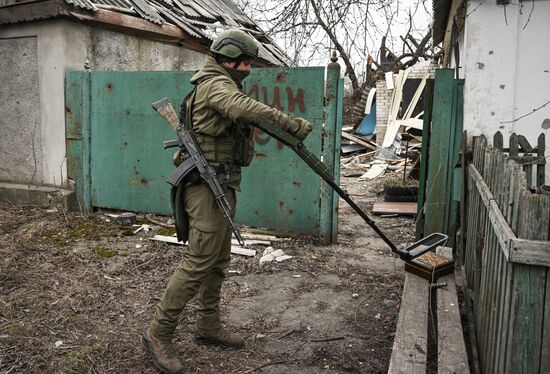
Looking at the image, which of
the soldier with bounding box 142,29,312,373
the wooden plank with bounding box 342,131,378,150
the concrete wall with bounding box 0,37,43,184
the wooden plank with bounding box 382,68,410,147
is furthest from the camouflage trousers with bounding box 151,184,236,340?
the wooden plank with bounding box 342,131,378,150

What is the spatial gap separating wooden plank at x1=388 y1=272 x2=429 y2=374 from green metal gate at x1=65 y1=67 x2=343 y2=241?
201cm

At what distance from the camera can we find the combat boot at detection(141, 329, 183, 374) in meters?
2.98

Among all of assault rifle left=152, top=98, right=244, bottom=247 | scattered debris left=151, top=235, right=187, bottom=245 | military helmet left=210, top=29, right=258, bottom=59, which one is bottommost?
scattered debris left=151, top=235, right=187, bottom=245

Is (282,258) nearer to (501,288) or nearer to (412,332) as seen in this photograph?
(412,332)

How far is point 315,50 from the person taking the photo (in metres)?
15.3

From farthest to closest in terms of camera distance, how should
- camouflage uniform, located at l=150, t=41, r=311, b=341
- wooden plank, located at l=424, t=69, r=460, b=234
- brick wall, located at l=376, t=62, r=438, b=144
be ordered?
brick wall, located at l=376, t=62, r=438, b=144 < wooden plank, located at l=424, t=69, r=460, b=234 < camouflage uniform, located at l=150, t=41, r=311, b=341

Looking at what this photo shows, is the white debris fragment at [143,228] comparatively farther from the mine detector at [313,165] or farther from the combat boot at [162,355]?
the combat boot at [162,355]

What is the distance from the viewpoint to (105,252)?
5215 millimetres

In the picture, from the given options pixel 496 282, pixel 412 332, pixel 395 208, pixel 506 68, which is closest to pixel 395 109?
pixel 395 208

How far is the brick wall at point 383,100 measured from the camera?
15.3 m

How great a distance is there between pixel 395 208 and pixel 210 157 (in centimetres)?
473

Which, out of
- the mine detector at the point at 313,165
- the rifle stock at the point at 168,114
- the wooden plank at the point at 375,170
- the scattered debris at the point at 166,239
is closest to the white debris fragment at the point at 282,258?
the scattered debris at the point at 166,239

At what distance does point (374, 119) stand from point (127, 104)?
38.5 feet

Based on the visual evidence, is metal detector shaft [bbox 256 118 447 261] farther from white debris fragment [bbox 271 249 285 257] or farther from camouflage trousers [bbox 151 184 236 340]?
white debris fragment [bbox 271 249 285 257]
